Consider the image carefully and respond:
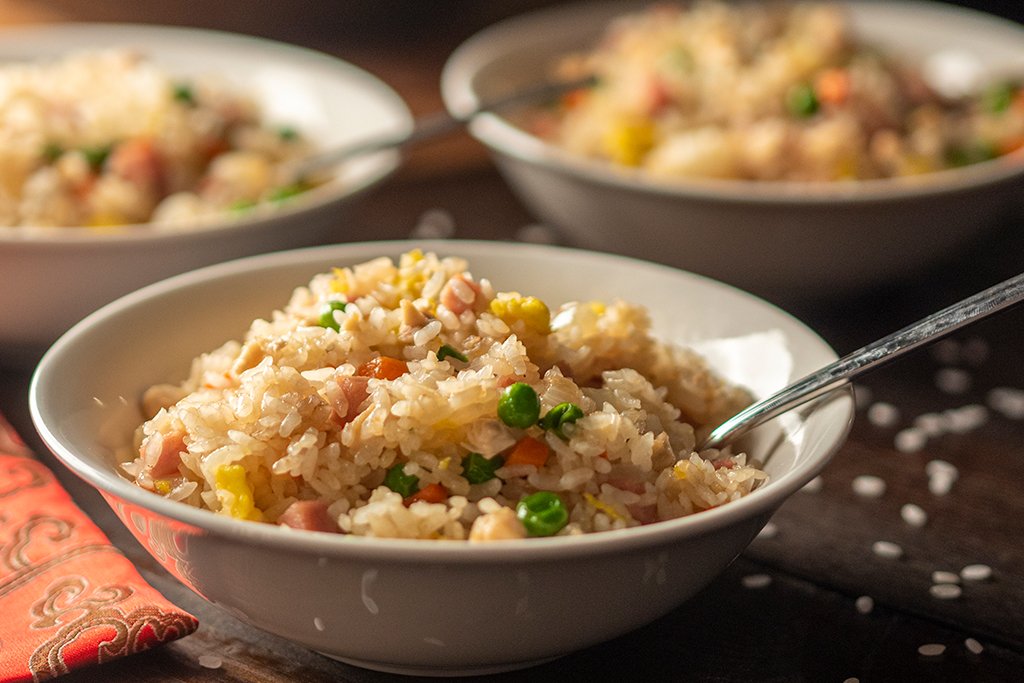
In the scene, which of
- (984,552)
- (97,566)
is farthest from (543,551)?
(984,552)

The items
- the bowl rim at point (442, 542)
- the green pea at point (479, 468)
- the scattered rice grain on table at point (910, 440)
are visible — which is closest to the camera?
the bowl rim at point (442, 542)

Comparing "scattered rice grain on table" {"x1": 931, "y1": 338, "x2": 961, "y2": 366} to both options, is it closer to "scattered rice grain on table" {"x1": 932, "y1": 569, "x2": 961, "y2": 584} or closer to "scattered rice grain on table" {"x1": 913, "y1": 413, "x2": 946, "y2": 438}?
"scattered rice grain on table" {"x1": 913, "y1": 413, "x2": 946, "y2": 438}

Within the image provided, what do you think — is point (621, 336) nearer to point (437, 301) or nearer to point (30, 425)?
point (437, 301)

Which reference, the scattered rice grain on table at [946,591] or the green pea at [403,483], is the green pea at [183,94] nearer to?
the green pea at [403,483]

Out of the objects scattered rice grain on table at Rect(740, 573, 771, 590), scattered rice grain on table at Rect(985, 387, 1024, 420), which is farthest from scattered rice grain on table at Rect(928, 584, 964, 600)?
scattered rice grain on table at Rect(985, 387, 1024, 420)

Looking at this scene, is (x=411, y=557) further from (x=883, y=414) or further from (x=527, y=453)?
(x=883, y=414)

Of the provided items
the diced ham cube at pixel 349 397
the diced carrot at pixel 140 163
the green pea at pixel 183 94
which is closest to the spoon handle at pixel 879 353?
the diced ham cube at pixel 349 397

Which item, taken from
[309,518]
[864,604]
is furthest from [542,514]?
[864,604]
